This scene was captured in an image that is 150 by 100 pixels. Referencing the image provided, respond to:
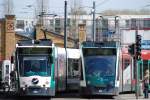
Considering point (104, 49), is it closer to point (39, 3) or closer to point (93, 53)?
point (93, 53)

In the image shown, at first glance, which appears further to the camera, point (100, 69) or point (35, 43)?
point (100, 69)

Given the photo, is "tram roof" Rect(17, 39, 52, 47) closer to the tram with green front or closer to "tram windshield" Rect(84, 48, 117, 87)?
the tram with green front

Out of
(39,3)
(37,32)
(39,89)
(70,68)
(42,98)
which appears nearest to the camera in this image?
(39,89)

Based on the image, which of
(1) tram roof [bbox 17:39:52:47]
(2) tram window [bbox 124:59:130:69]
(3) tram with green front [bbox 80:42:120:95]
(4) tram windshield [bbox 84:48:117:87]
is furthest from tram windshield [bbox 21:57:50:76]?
(2) tram window [bbox 124:59:130:69]

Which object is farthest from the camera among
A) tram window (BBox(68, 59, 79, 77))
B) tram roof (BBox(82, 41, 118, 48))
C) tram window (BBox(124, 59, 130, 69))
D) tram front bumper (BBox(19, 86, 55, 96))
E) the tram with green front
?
tram window (BBox(68, 59, 79, 77))

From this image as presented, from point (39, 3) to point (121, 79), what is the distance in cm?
4573

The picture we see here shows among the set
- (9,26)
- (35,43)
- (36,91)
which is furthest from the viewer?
(9,26)

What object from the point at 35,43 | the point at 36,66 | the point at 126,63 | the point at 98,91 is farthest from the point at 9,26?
the point at 36,66

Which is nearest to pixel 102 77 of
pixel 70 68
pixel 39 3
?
pixel 70 68

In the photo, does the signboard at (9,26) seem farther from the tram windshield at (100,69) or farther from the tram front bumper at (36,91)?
the tram front bumper at (36,91)

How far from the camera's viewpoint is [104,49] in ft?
113

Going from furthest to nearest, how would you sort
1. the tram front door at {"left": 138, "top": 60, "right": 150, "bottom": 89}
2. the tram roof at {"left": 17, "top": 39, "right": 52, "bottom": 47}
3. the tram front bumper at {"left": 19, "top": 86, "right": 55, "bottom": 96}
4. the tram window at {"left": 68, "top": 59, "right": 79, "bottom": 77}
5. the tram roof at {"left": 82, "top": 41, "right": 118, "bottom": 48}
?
the tram front door at {"left": 138, "top": 60, "right": 150, "bottom": 89}, the tram window at {"left": 68, "top": 59, "right": 79, "bottom": 77}, the tram roof at {"left": 82, "top": 41, "right": 118, "bottom": 48}, the tram roof at {"left": 17, "top": 39, "right": 52, "bottom": 47}, the tram front bumper at {"left": 19, "top": 86, "right": 55, "bottom": 96}

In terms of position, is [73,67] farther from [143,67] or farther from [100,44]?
[100,44]

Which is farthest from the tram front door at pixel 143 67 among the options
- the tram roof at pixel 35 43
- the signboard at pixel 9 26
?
the signboard at pixel 9 26
